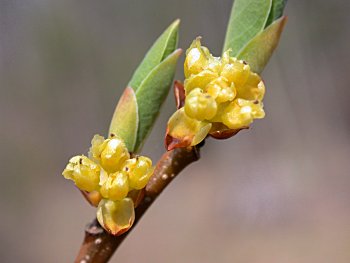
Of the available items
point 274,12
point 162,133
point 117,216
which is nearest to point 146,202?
point 117,216

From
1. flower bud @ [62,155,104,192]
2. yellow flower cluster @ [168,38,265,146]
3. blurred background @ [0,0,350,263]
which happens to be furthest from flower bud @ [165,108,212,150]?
blurred background @ [0,0,350,263]

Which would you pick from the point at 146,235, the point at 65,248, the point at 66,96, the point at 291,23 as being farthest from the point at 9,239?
the point at 291,23

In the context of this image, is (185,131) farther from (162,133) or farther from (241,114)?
(162,133)

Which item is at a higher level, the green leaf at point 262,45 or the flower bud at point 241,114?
the green leaf at point 262,45

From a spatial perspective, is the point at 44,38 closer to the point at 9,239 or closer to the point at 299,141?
the point at 9,239

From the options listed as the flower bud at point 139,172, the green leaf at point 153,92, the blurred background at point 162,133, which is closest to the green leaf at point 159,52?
the green leaf at point 153,92

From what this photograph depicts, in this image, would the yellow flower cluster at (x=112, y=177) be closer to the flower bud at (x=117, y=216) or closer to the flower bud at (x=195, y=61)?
the flower bud at (x=117, y=216)

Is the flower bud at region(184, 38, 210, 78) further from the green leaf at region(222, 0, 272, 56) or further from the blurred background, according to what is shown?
the blurred background
